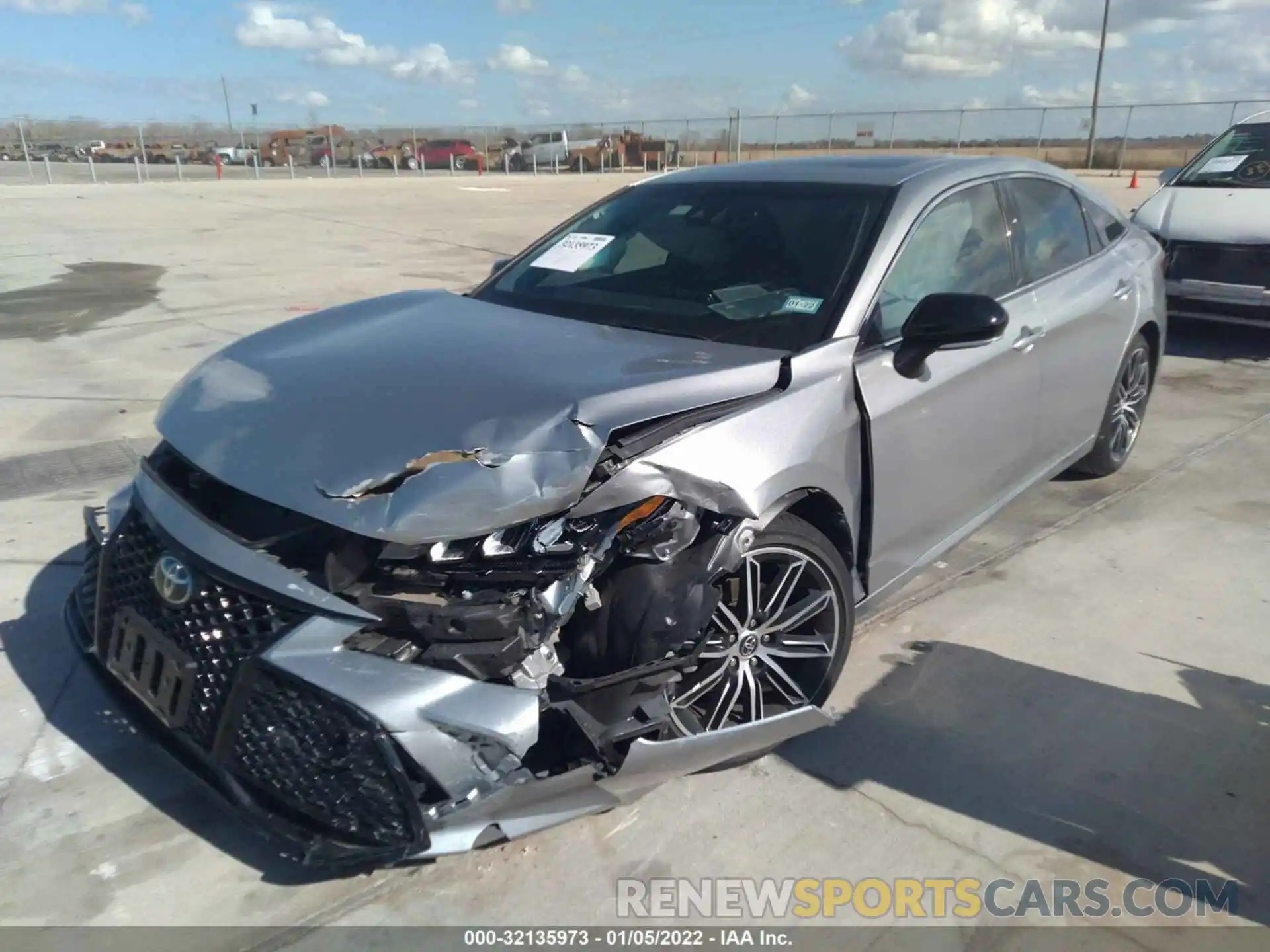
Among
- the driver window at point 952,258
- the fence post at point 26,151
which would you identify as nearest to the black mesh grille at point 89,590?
the driver window at point 952,258

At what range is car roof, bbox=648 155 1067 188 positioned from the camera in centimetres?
368

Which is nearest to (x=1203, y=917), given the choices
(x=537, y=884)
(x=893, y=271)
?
(x=537, y=884)

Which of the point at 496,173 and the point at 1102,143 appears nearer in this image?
the point at 1102,143

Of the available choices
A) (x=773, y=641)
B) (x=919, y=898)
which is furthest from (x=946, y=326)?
(x=919, y=898)

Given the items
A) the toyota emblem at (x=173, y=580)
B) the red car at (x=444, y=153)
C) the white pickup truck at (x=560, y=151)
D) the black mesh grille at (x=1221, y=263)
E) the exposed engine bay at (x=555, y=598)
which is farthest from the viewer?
the red car at (x=444, y=153)

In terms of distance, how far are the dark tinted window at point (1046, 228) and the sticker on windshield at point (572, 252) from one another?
1.75 meters

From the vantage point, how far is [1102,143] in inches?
1299

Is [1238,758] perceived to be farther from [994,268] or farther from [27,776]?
[27,776]

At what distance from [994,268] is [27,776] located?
377 centimetres

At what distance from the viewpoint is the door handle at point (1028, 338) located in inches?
151

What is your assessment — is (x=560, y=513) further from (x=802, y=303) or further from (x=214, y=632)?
(x=802, y=303)

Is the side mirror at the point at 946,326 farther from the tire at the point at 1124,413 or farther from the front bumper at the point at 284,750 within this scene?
the tire at the point at 1124,413

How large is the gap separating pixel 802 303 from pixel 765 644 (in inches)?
44.8

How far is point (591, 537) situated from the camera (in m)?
2.45
